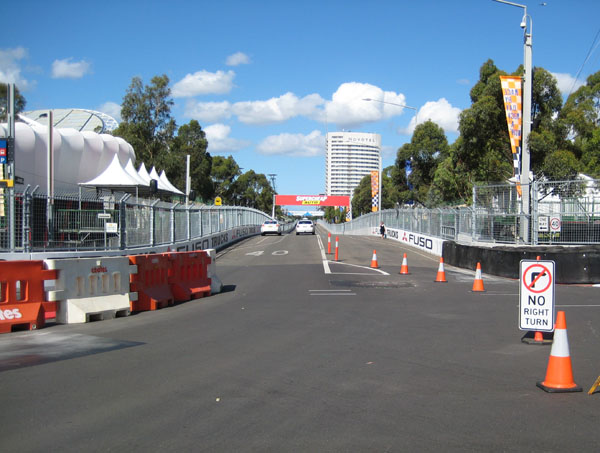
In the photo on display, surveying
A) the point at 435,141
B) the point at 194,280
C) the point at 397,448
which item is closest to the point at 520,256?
the point at 194,280

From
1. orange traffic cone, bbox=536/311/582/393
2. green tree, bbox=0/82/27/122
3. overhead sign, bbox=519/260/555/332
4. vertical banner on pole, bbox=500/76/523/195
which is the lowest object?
orange traffic cone, bbox=536/311/582/393

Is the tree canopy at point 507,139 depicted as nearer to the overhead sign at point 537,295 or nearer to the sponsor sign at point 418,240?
the sponsor sign at point 418,240

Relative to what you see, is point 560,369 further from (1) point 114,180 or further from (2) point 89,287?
(1) point 114,180

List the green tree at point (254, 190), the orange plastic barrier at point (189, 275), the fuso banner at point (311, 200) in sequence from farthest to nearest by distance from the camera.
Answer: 1. the fuso banner at point (311, 200)
2. the green tree at point (254, 190)
3. the orange plastic barrier at point (189, 275)

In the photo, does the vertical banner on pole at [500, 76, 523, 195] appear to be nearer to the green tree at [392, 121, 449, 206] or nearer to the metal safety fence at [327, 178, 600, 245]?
the metal safety fence at [327, 178, 600, 245]

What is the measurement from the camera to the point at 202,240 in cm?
2747

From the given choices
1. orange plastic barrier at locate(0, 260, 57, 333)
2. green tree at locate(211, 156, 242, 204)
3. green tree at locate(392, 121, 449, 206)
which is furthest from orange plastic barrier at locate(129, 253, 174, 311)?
green tree at locate(211, 156, 242, 204)

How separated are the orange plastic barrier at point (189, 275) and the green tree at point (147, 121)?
4323 centimetres

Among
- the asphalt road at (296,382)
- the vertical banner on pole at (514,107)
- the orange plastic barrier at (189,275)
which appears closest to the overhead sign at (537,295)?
the asphalt road at (296,382)

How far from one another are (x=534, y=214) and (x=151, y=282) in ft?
47.0

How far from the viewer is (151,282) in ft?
39.4

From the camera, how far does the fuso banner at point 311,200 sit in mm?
134137

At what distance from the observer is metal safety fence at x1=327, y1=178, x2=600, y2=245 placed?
63.3ft

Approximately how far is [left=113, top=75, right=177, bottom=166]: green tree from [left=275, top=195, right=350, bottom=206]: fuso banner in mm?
79596
